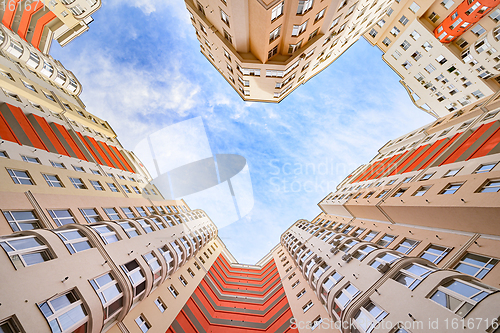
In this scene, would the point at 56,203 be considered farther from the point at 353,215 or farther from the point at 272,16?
the point at 353,215

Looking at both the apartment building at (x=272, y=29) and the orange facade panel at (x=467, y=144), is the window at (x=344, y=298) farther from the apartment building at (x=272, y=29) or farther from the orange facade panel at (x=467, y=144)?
the apartment building at (x=272, y=29)

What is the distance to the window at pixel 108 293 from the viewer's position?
32.1 feet

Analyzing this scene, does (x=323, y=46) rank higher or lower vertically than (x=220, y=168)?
higher

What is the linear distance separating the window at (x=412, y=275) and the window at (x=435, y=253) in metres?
4.77

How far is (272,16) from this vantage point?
15852 millimetres

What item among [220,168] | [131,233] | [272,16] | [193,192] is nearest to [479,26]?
[272,16]

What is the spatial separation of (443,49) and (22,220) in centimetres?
5830

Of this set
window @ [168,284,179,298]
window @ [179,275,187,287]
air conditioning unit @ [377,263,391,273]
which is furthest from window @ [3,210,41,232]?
air conditioning unit @ [377,263,391,273]

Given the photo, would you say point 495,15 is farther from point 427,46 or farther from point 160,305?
point 160,305

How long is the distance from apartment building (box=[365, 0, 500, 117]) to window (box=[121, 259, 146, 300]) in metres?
46.7

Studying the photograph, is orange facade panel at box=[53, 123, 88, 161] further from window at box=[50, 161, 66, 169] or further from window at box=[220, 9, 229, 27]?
window at box=[220, 9, 229, 27]

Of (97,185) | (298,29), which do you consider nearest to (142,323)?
(97,185)

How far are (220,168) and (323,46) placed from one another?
21969 mm

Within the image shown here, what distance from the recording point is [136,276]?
1301 cm
